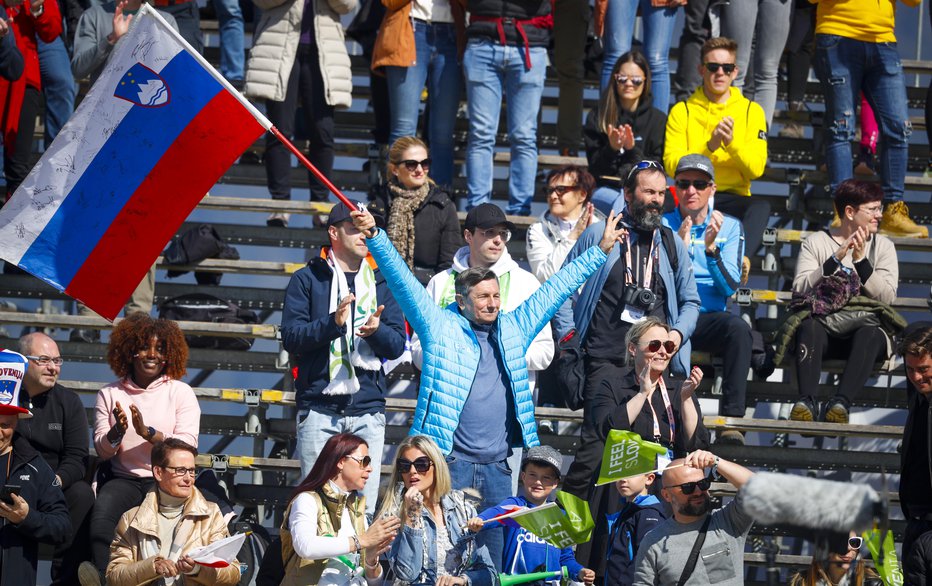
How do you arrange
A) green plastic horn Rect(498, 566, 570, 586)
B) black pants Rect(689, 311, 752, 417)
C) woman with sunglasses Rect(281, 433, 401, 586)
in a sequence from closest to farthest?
woman with sunglasses Rect(281, 433, 401, 586), green plastic horn Rect(498, 566, 570, 586), black pants Rect(689, 311, 752, 417)

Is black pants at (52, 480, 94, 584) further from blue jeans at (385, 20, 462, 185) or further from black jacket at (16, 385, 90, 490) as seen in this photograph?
blue jeans at (385, 20, 462, 185)

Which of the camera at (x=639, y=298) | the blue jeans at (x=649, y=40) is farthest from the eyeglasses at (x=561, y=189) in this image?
the blue jeans at (x=649, y=40)

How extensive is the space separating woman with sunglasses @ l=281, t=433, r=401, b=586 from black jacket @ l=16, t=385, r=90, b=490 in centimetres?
149

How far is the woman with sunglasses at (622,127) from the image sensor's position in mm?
8844

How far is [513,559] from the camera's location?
650 cm

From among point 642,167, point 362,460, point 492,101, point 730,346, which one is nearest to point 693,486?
point 362,460

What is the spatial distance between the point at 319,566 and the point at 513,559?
0.85 metres

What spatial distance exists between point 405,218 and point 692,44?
8.99 ft

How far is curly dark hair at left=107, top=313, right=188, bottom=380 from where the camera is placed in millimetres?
7426

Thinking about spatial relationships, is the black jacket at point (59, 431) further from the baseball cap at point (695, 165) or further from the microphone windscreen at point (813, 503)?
the microphone windscreen at point (813, 503)

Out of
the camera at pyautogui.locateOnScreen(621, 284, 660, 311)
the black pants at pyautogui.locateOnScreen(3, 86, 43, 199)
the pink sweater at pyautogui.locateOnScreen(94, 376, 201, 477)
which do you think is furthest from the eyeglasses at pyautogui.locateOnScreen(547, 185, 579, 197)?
the black pants at pyautogui.locateOnScreen(3, 86, 43, 199)

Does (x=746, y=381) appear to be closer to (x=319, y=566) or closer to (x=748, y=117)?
(x=748, y=117)

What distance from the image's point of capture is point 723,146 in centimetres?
888

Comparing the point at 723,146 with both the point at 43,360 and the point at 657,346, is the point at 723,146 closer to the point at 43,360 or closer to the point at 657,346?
the point at 657,346
